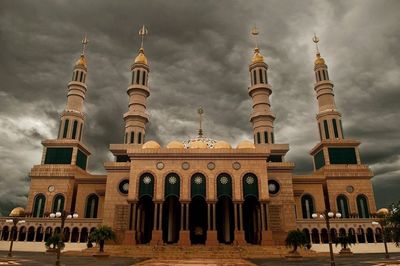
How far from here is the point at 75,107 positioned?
54.0 meters

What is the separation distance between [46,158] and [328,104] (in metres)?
45.0

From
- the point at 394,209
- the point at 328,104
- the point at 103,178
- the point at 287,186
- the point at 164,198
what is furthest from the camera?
the point at 328,104

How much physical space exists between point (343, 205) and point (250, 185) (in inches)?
609

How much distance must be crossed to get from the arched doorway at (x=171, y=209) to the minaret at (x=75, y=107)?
19.3 m

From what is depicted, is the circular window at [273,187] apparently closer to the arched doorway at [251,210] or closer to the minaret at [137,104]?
the arched doorway at [251,210]

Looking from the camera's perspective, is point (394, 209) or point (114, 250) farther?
point (114, 250)

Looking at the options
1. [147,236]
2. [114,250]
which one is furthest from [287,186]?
[114,250]

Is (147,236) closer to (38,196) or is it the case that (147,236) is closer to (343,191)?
(38,196)

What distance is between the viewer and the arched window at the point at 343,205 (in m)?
46.9

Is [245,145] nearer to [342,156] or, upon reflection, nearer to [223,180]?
[223,180]

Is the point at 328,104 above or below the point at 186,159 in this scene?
above

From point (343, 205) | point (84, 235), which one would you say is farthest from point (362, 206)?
point (84, 235)

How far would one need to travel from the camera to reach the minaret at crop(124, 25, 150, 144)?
53406 millimetres

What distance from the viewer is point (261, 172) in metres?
42.2
